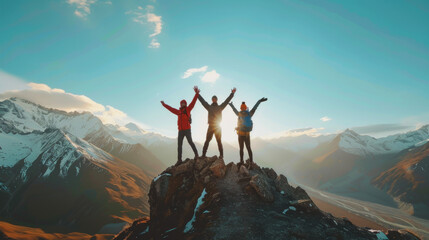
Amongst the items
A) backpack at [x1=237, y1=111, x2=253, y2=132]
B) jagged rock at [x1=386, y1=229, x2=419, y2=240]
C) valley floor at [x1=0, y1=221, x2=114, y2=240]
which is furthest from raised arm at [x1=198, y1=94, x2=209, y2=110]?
valley floor at [x1=0, y1=221, x2=114, y2=240]

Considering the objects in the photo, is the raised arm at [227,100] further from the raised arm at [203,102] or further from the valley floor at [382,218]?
the valley floor at [382,218]

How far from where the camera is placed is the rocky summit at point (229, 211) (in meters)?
9.58

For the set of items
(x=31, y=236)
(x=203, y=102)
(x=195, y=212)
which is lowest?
(x=31, y=236)

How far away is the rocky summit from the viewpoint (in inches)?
377

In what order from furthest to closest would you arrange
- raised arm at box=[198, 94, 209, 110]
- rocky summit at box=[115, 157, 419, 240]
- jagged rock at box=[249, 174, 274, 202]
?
1. raised arm at box=[198, 94, 209, 110]
2. jagged rock at box=[249, 174, 274, 202]
3. rocky summit at box=[115, 157, 419, 240]

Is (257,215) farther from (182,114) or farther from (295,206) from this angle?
(182,114)

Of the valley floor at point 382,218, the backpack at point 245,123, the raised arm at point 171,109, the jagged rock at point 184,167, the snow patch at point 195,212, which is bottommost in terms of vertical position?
the valley floor at point 382,218

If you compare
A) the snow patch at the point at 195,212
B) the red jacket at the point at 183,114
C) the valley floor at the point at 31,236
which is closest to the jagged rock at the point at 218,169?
the snow patch at the point at 195,212

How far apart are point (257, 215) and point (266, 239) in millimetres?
1973

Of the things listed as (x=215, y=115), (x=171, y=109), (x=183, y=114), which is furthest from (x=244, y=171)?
(x=171, y=109)

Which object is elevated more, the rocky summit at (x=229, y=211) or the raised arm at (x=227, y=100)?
the raised arm at (x=227, y=100)

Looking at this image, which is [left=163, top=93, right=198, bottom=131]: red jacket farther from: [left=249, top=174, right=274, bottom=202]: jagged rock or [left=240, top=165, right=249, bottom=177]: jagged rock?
[left=249, top=174, right=274, bottom=202]: jagged rock

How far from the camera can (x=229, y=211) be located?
36.1 feet

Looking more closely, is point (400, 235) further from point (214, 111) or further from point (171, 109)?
point (171, 109)
